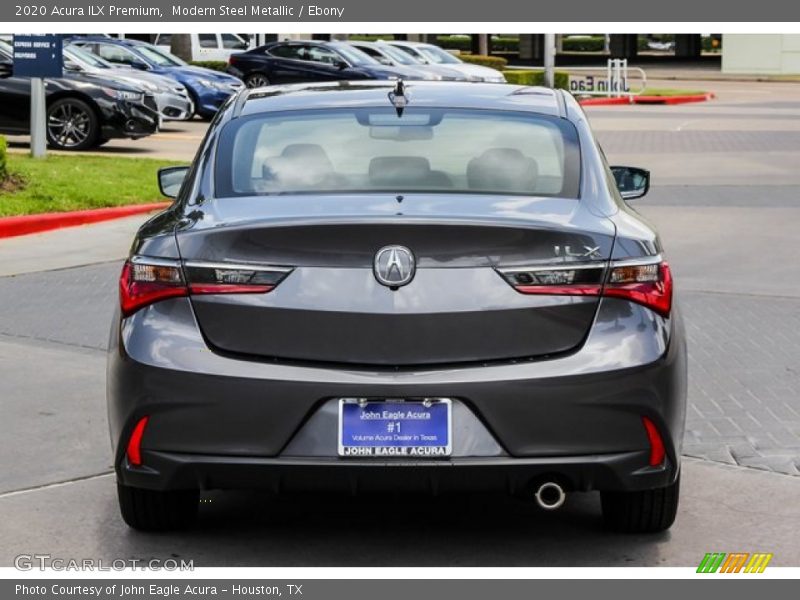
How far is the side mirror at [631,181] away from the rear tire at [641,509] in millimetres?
1633

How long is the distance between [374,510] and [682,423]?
1.28 m

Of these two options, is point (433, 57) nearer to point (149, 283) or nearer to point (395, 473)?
point (149, 283)

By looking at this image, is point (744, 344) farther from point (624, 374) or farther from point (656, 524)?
point (624, 374)

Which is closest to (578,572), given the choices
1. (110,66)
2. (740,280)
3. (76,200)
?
(740,280)

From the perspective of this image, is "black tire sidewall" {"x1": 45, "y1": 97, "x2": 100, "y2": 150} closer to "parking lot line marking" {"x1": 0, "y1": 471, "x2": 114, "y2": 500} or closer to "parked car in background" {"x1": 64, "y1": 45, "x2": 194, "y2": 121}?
"parked car in background" {"x1": 64, "y1": 45, "x2": 194, "y2": 121}

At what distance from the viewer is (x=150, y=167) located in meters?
19.5

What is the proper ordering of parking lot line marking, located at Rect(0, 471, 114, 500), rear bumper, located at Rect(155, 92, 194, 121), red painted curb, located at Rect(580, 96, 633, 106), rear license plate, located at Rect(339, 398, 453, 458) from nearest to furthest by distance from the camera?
rear license plate, located at Rect(339, 398, 453, 458) → parking lot line marking, located at Rect(0, 471, 114, 500) → rear bumper, located at Rect(155, 92, 194, 121) → red painted curb, located at Rect(580, 96, 633, 106)

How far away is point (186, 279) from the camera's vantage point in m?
5.19

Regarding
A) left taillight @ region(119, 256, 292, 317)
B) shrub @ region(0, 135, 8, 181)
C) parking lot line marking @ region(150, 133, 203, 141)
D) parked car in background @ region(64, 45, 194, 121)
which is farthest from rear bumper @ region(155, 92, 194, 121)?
left taillight @ region(119, 256, 292, 317)

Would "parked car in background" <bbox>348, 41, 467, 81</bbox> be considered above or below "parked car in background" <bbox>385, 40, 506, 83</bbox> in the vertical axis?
above

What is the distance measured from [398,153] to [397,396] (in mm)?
1357

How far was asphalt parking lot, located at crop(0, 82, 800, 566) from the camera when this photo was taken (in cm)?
565

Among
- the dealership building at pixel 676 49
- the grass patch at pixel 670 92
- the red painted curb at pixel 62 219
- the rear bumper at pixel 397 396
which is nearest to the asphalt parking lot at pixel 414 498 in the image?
the red painted curb at pixel 62 219

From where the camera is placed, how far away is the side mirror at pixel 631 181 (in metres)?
7.02
